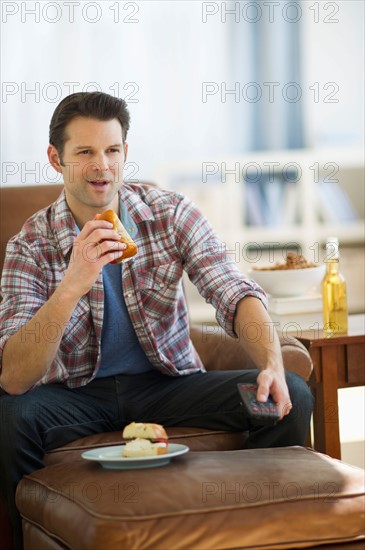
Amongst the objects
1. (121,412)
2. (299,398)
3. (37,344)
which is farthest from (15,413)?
(299,398)

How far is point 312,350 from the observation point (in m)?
2.40

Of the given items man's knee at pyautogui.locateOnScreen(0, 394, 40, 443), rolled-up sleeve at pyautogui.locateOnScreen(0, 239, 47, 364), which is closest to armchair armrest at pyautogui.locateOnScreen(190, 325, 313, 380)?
rolled-up sleeve at pyautogui.locateOnScreen(0, 239, 47, 364)

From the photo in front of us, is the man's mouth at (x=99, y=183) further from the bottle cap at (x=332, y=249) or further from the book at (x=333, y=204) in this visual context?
the book at (x=333, y=204)

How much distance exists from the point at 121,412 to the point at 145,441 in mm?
441

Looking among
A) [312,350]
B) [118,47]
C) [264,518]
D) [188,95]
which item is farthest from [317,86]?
[264,518]

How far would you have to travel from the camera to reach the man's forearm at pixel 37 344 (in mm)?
1981

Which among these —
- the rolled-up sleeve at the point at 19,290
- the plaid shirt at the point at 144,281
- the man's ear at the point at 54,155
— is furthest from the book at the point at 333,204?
the rolled-up sleeve at the point at 19,290

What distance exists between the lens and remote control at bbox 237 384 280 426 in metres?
1.76

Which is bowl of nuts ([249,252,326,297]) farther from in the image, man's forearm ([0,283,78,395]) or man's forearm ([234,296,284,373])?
man's forearm ([0,283,78,395])

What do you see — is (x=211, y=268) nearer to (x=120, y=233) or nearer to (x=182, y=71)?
(x=120, y=233)

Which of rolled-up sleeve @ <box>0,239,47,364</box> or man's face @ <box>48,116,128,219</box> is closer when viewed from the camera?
rolled-up sleeve @ <box>0,239,47,364</box>

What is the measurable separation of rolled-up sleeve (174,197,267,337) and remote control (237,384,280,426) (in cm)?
37

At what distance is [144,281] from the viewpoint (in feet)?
7.47

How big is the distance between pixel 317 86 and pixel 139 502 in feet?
12.4
